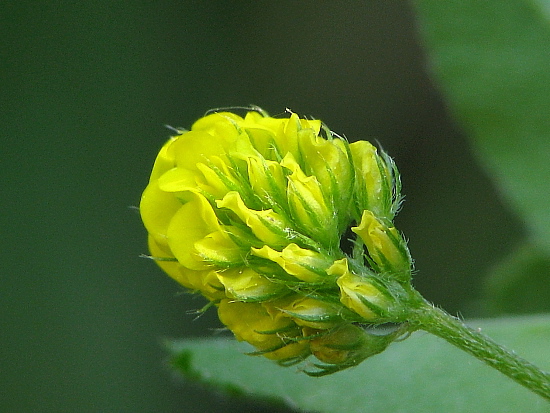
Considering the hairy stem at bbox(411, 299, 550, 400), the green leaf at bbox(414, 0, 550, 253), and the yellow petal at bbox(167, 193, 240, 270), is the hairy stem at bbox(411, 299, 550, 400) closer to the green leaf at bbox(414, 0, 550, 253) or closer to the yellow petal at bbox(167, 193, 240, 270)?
the yellow petal at bbox(167, 193, 240, 270)

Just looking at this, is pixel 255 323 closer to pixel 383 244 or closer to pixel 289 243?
pixel 289 243

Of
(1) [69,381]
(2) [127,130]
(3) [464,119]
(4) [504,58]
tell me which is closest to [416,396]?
(3) [464,119]

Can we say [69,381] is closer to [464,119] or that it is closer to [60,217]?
[60,217]

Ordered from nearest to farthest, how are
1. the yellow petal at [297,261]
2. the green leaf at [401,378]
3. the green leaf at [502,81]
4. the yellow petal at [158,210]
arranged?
the yellow petal at [297,261]
the yellow petal at [158,210]
the green leaf at [401,378]
the green leaf at [502,81]

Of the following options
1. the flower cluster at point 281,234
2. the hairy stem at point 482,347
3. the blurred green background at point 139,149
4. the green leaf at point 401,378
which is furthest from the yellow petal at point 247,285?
the blurred green background at point 139,149

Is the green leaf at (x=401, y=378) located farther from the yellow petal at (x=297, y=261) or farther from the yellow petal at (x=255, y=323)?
the yellow petal at (x=297, y=261)
